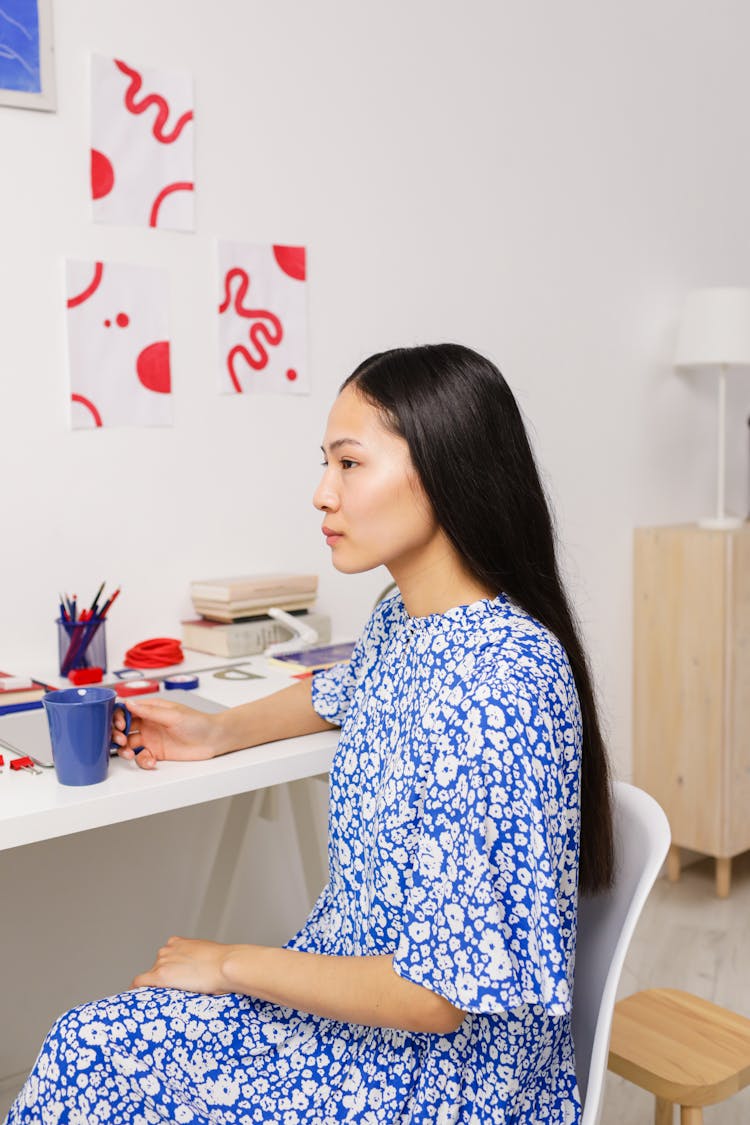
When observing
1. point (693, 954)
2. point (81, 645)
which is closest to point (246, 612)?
point (81, 645)

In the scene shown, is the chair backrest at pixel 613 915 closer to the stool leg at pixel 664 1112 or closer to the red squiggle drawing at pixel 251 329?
the stool leg at pixel 664 1112

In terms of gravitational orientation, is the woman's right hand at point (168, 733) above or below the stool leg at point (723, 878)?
above

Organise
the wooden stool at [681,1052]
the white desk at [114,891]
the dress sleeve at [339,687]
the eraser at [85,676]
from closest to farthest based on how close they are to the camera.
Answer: the wooden stool at [681,1052]
the dress sleeve at [339,687]
the white desk at [114,891]
the eraser at [85,676]

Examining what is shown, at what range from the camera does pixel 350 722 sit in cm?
120

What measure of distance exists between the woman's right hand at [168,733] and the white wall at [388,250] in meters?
0.61

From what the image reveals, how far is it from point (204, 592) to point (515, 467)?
3.29 feet

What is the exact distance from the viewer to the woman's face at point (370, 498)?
3.55ft

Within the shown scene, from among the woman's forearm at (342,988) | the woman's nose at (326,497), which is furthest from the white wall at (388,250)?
the woman's forearm at (342,988)

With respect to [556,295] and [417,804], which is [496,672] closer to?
[417,804]

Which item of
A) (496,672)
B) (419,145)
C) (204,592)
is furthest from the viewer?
(419,145)

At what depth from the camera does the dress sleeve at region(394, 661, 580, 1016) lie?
0.90m

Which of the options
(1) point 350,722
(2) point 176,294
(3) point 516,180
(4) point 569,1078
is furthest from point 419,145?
(4) point 569,1078

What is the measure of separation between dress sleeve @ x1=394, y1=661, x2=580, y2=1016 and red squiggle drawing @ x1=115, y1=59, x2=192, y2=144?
4.56ft

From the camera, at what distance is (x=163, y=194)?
194 centimetres
